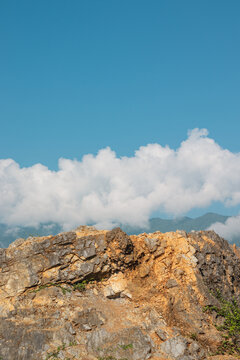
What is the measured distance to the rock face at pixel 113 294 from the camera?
1644 centimetres

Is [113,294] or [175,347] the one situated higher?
[113,294]

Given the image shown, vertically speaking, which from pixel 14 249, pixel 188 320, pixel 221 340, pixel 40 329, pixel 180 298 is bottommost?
pixel 221 340

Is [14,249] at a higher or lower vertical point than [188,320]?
higher

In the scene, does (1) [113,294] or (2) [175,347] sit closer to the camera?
(2) [175,347]

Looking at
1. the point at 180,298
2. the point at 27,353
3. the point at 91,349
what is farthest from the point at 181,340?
the point at 27,353

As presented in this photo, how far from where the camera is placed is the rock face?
16.4 metres

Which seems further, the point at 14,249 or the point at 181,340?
the point at 14,249

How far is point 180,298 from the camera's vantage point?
1916 centimetres

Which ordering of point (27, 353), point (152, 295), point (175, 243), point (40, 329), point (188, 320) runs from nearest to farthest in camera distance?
point (27, 353) → point (40, 329) → point (188, 320) → point (152, 295) → point (175, 243)

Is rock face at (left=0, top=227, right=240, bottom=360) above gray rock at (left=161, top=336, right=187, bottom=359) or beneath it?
above

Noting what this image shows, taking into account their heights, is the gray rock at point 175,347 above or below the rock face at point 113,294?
below

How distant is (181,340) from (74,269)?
865 centimetres

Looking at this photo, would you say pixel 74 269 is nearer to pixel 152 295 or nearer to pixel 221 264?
pixel 152 295

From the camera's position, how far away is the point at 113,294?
65.3ft
